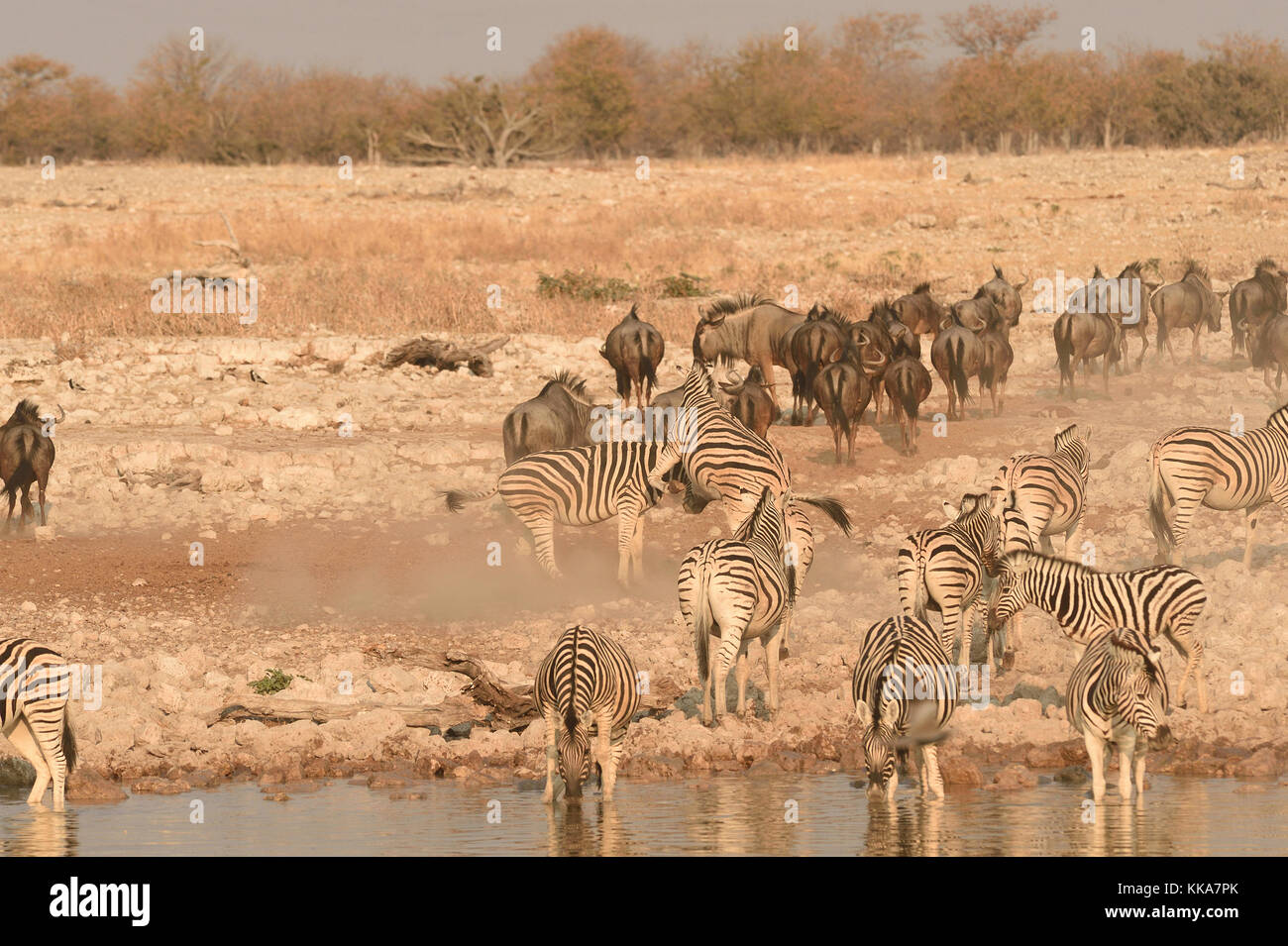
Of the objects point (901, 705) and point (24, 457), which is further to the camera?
point (24, 457)

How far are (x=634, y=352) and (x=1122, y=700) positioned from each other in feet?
35.8

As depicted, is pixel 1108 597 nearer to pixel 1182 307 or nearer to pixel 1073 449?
pixel 1073 449

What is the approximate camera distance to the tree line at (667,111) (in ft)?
160

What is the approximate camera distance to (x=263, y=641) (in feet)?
40.4

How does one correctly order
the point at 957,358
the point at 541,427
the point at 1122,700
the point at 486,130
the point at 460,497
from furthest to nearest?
the point at 486,130 → the point at 957,358 → the point at 541,427 → the point at 460,497 → the point at 1122,700

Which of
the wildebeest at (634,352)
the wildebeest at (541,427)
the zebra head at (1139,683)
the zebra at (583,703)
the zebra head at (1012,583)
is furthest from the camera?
the wildebeest at (634,352)

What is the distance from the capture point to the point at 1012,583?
33.1ft

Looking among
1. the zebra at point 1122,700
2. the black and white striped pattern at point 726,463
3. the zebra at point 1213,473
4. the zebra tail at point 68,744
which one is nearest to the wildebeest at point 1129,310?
the zebra at point 1213,473

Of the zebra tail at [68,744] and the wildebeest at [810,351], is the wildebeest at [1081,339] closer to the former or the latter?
the wildebeest at [810,351]

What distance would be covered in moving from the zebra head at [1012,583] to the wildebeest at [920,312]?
11796 mm

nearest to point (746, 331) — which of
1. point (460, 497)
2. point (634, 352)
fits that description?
point (634, 352)
